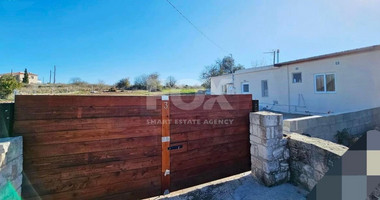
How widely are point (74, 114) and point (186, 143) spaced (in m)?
1.55

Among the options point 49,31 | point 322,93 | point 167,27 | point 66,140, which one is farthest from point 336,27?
point 49,31

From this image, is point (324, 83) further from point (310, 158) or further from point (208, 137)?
point (208, 137)

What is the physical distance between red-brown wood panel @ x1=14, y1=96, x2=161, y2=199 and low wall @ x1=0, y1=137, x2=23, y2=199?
136 millimetres

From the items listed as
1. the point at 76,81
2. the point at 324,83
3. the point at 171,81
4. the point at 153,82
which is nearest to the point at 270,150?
the point at 324,83

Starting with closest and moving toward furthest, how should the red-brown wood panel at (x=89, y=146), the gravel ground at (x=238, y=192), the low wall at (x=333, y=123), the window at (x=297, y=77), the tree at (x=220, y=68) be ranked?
the red-brown wood panel at (x=89, y=146) → the gravel ground at (x=238, y=192) → the low wall at (x=333, y=123) → the window at (x=297, y=77) → the tree at (x=220, y=68)

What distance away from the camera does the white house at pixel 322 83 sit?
21.5 ft

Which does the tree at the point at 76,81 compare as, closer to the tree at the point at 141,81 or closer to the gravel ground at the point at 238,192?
the tree at the point at 141,81

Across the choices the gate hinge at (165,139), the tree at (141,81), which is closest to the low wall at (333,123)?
the gate hinge at (165,139)

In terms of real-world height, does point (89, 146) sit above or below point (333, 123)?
above

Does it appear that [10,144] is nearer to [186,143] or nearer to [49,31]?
[186,143]

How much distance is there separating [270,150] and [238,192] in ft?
2.68

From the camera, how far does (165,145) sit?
2.45 m

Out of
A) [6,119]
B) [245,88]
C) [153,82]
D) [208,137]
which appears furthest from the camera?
[153,82]

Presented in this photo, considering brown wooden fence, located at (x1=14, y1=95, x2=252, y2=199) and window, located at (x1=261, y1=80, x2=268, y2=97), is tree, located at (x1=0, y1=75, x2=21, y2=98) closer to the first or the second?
brown wooden fence, located at (x1=14, y1=95, x2=252, y2=199)
